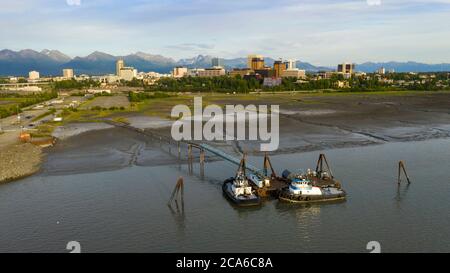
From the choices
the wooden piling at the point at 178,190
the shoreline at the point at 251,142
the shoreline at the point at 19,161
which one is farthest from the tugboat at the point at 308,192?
the shoreline at the point at 19,161

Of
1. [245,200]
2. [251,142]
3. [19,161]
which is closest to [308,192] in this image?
[245,200]

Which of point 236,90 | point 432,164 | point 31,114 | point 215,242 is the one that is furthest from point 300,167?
point 236,90

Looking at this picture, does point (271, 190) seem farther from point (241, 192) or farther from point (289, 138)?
point (289, 138)

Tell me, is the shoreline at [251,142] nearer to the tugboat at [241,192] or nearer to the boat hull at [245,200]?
the tugboat at [241,192]

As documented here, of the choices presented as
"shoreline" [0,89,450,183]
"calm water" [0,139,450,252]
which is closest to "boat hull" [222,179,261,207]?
"calm water" [0,139,450,252]

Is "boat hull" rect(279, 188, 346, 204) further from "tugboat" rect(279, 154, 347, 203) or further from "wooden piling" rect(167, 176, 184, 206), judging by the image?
"wooden piling" rect(167, 176, 184, 206)
